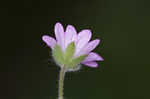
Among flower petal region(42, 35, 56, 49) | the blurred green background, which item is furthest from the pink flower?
the blurred green background

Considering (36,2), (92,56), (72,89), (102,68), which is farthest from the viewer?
(36,2)

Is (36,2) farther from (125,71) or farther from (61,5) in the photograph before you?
(125,71)

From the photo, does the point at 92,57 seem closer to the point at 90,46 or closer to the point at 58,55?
the point at 90,46

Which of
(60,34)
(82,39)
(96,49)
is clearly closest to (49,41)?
(60,34)

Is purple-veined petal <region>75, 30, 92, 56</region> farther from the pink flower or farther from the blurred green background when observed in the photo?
the blurred green background

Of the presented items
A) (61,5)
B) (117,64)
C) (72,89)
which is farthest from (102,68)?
(61,5)
